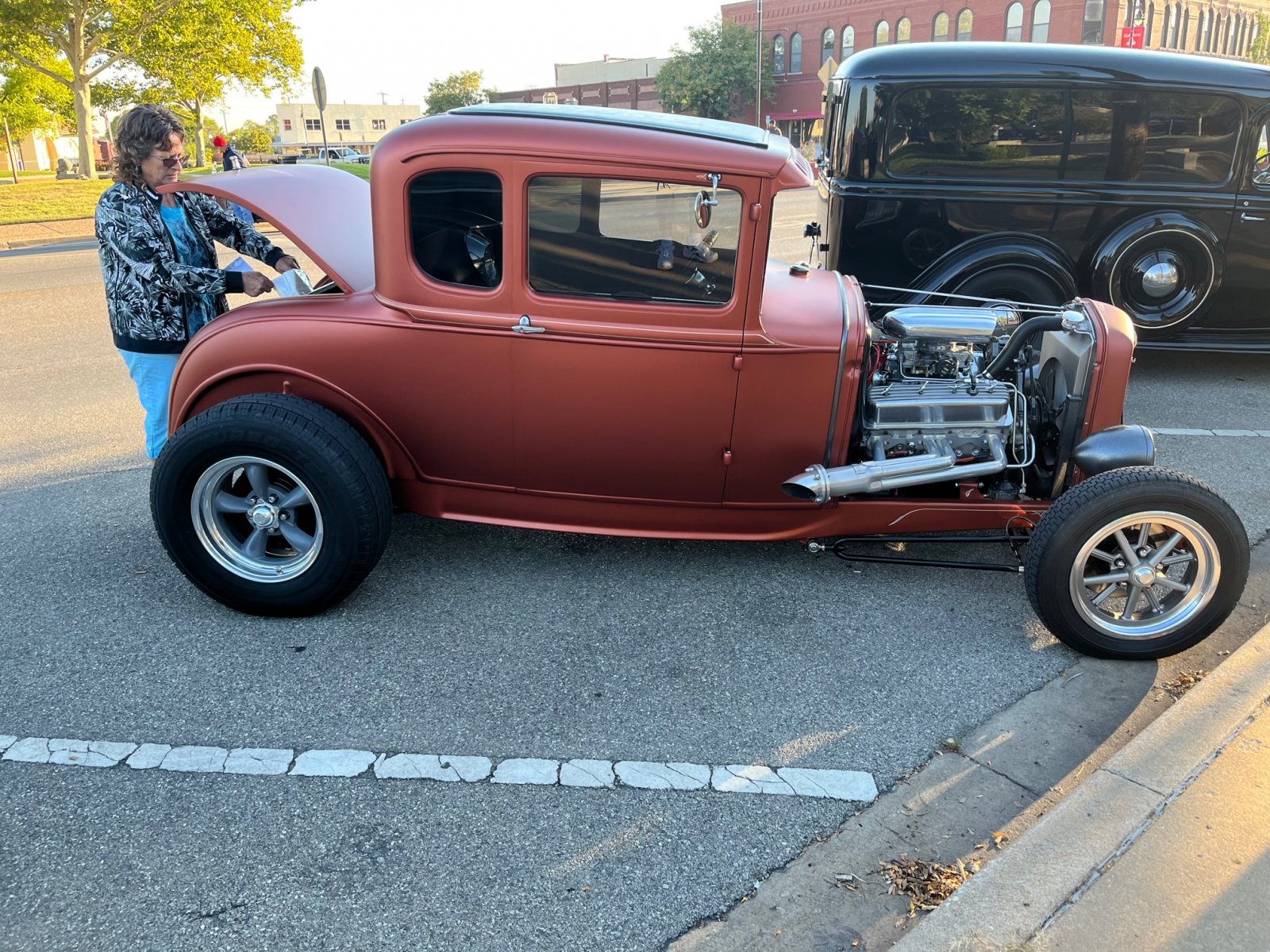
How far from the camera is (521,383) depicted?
358 centimetres

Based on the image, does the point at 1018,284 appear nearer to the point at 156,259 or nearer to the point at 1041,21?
the point at 156,259

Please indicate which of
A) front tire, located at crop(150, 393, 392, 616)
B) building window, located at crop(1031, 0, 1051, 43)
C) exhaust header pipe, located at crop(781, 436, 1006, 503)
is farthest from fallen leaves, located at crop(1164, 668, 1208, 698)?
building window, located at crop(1031, 0, 1051, 43)

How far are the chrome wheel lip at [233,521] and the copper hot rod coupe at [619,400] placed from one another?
0.01m

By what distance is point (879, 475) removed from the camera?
3654mm

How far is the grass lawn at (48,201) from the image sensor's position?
1981 centimetres

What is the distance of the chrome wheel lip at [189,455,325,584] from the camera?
3576 millimetres

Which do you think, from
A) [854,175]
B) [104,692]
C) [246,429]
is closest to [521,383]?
[246,429]

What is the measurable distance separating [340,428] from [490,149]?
1.20 meters

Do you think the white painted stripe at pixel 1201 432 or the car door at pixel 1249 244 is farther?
the car door at pixel 1249 244

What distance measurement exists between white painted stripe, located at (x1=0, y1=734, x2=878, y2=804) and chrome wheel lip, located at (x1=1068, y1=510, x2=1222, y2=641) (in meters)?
1.23

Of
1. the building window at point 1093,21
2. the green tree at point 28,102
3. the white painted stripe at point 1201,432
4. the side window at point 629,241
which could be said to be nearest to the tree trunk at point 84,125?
the green tree at point 28,102

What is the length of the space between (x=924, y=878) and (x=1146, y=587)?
167 centimetres

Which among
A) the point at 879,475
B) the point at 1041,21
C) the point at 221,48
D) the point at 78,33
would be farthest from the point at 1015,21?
the point at 879,475

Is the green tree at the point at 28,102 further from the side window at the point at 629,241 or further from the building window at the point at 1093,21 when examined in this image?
the building window at the point at 1093,21
